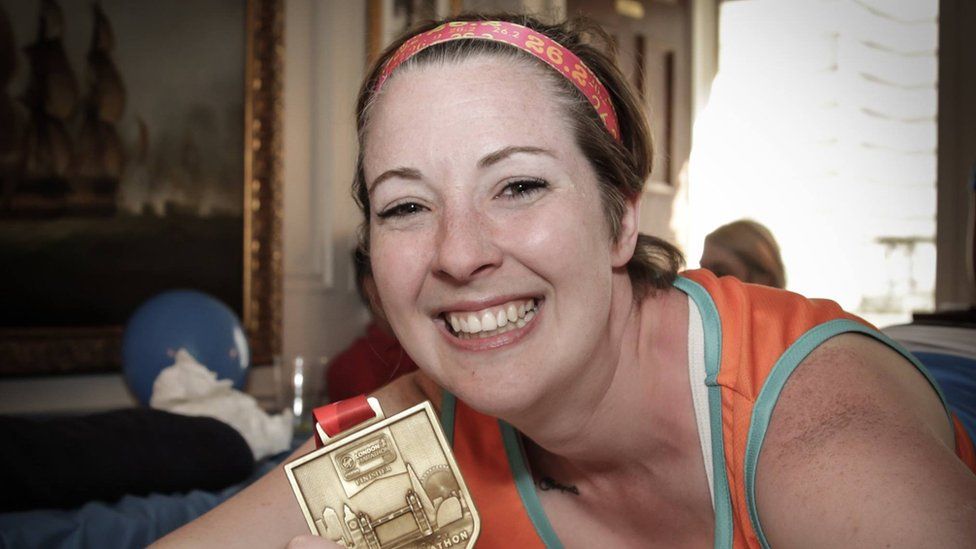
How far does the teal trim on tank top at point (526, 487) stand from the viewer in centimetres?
→ 133

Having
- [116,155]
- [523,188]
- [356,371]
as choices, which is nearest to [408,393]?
[523,188]

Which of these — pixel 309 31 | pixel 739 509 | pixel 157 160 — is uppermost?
pixel 309 31

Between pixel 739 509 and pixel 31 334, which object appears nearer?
pixel 739 509

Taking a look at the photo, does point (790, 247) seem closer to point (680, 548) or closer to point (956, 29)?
point (956, 29)

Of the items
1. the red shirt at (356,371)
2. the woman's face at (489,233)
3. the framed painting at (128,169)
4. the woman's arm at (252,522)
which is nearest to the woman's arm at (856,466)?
the woman's face at (489,233)

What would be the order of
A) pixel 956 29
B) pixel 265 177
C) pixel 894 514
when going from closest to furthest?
pixel 894 514, pixel 265 177, pixel 956 29

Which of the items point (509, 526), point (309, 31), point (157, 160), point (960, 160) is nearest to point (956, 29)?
point (960, 160)

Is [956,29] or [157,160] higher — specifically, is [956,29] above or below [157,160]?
above

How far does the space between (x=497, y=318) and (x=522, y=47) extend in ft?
1.19

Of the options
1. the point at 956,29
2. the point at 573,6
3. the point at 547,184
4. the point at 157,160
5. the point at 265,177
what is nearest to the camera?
the point at 547,184

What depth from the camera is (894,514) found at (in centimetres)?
86

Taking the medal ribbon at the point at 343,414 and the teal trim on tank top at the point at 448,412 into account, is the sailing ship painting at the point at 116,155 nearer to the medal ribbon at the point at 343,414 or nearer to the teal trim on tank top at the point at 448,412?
the teal trim on tank top at the point at 448,412

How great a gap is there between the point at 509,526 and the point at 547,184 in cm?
56

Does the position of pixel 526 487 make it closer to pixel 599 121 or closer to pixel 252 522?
pixel 252 522
